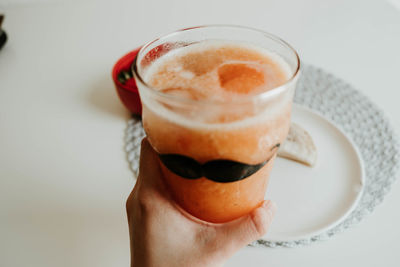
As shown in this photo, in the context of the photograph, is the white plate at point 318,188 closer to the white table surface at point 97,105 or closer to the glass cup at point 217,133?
the white table surface at point 97,105

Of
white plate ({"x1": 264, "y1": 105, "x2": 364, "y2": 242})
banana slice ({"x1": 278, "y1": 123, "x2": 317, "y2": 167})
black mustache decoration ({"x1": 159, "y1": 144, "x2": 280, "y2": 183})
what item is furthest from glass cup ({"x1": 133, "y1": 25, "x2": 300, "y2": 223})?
banana slice ({"x1": 278, "y1": 123, "x2": 317, "y2": 167})

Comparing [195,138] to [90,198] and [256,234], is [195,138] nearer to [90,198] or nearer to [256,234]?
[256,234]

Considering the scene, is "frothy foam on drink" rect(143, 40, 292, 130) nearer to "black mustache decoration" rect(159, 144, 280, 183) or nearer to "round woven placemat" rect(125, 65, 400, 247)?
"black mustache decoration" rect(159, 144, 280, 183)

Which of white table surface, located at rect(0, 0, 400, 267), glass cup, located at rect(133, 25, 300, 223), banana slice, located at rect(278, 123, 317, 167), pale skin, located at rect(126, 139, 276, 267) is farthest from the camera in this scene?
banana slice, located at rect(278, 123, 317, 167)

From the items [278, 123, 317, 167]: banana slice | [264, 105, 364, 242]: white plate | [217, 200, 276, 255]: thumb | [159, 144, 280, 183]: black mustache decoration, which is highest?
[159, 144, 280, 183]: black mustache decoration

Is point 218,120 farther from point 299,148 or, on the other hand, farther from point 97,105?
point 97,105

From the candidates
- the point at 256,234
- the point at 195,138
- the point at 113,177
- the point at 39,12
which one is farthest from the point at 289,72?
the point at 39,12

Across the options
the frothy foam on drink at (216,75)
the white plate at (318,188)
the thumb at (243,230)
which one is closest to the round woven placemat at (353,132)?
the white plate at (318,188)
